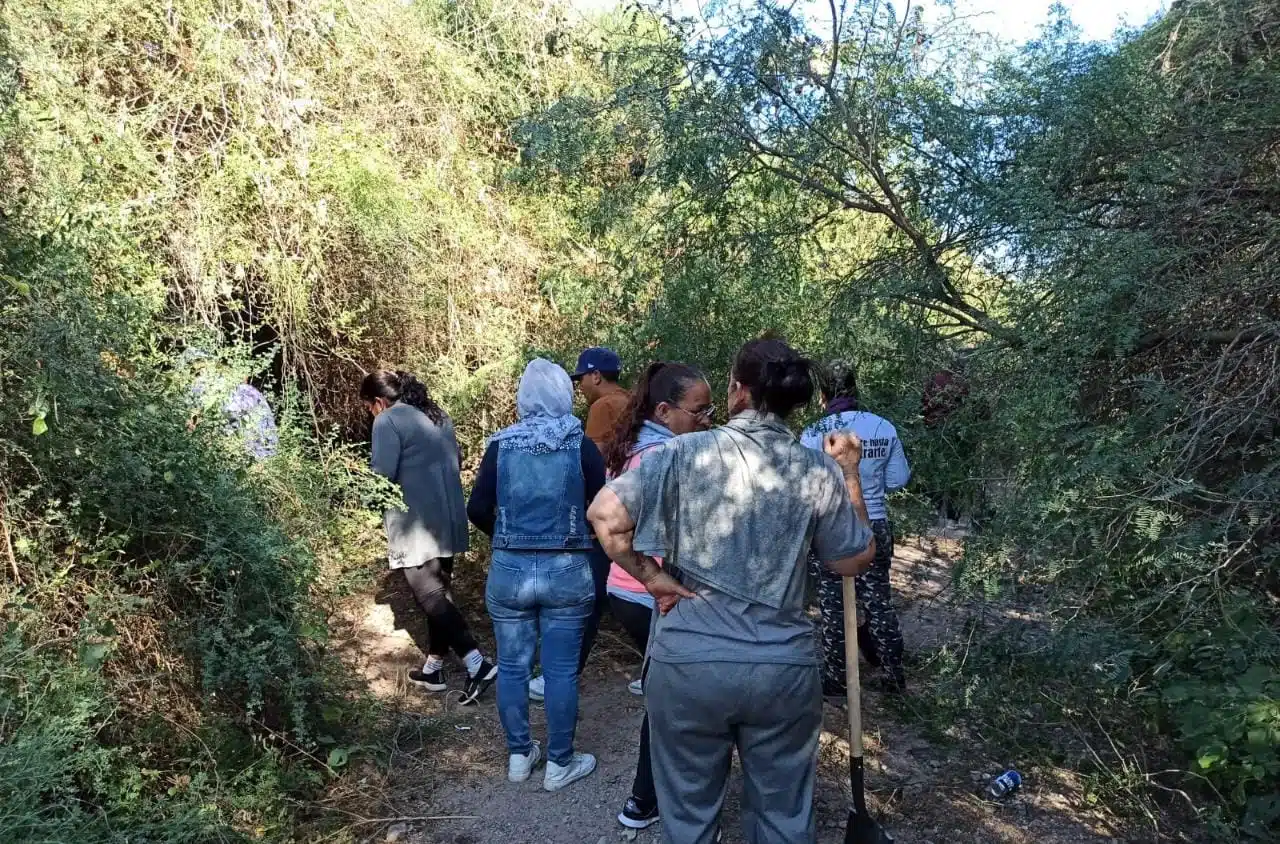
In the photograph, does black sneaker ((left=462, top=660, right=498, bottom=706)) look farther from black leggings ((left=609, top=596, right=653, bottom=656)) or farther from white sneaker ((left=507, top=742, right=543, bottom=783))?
black leggings ((left=609, top=596, right=653, bottom=656))

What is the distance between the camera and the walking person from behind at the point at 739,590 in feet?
7.67

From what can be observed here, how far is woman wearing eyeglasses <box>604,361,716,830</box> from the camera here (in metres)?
3.46

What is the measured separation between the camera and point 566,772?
12.5 ft

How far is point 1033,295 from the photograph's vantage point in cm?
362

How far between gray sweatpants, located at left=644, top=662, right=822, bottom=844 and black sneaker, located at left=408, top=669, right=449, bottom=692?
2624mm

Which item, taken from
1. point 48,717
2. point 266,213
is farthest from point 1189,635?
point 266,213

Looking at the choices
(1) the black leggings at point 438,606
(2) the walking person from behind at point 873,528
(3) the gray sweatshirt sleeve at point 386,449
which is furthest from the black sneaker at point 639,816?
(3) the gray sweatshirt sleeve at point 386,449

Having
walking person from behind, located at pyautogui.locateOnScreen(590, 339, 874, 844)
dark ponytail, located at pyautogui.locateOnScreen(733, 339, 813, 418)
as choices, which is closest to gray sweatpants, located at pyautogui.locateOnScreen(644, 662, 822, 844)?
walking person from behind, located at pyautogui.locateOnScreen(590, 339, 874, 844)

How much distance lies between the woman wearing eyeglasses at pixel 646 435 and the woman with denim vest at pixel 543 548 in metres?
0.15

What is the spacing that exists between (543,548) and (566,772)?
40.1 inches

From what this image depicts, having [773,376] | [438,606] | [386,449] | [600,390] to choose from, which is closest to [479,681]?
[438,606]

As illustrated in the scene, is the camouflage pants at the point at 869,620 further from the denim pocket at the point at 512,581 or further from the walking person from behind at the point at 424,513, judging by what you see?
the walking person from behind at the point at 424,513

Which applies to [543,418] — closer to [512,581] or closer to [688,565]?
[512,581]

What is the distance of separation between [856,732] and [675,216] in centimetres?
290
